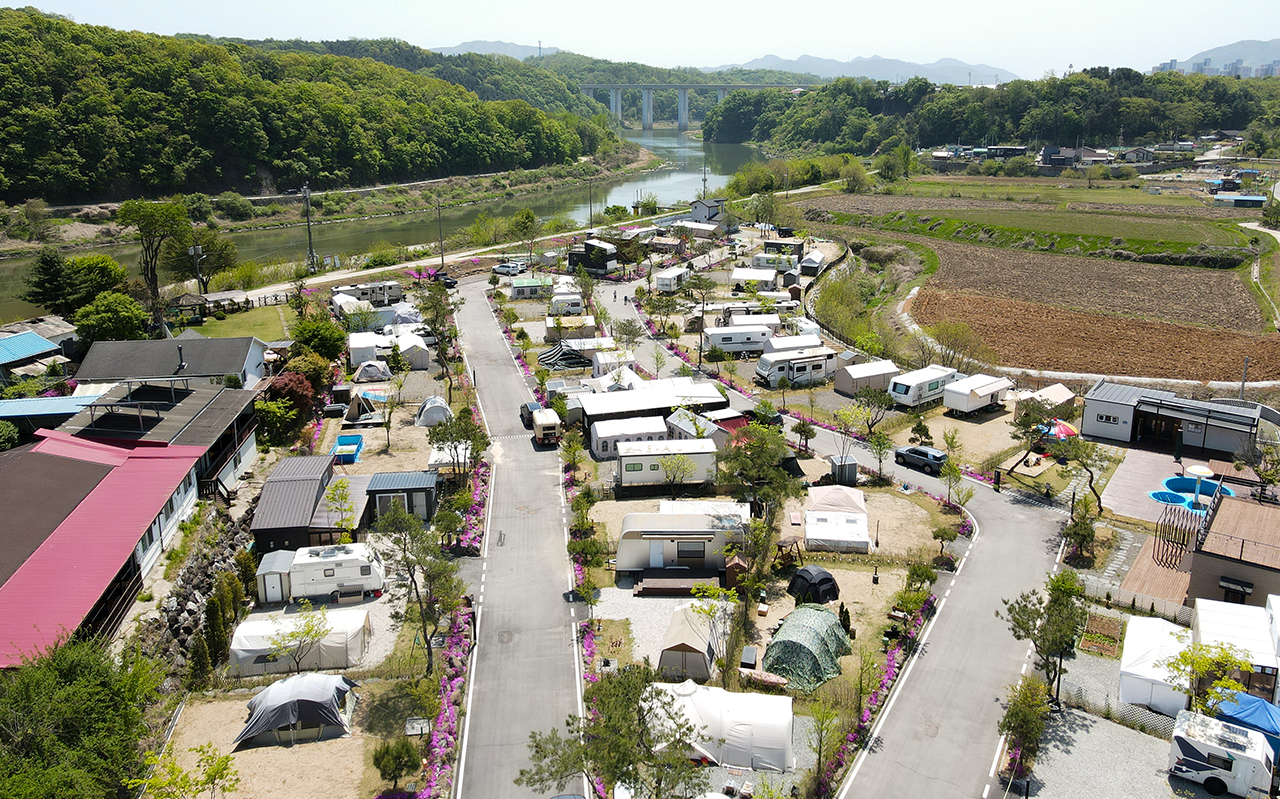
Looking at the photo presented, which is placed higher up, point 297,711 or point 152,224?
point 152,224

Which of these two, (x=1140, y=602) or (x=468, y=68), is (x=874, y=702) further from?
(x=468, y=68)

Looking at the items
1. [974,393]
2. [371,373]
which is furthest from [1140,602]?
[371,373]

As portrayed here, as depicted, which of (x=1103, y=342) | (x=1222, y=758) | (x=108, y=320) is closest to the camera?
(x=1222, y=758)

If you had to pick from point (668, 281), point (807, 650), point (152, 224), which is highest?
point (152, 224)

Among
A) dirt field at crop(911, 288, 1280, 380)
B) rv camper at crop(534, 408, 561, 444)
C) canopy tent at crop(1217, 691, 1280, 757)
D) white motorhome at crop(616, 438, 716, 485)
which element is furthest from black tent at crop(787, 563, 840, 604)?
dirt field at crop(911, 288, 1280, 380)

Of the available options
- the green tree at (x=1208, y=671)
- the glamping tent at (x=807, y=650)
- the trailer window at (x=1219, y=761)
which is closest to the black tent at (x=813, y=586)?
the glamping tent at (x=807, y=650)

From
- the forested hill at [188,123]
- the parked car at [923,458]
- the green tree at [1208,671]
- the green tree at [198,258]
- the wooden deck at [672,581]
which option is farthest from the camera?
the forested hill at [188,123]

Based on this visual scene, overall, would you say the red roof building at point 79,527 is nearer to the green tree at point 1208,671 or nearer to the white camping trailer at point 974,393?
the green tree at point 1208,671
